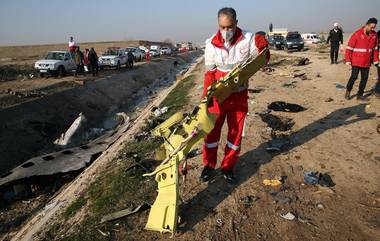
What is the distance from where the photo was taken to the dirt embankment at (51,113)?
9875 millimetres

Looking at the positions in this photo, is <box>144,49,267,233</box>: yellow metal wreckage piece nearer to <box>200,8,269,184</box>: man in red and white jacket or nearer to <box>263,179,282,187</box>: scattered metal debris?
<box>200,8,269,184</box>: man in red and white jacket

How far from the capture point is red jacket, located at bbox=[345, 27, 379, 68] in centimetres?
829

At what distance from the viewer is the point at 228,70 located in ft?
13.9

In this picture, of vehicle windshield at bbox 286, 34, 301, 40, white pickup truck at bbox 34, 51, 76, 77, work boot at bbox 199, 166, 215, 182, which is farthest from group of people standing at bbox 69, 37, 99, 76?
vehicle windshield at bbox 286, 34, 301, 40

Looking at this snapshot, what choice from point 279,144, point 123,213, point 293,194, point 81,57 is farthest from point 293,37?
point 123,213

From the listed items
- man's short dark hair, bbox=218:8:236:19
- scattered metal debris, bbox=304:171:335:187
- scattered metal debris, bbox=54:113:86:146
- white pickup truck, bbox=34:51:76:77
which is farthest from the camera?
white pickup truck, bbox=34:51:76:77

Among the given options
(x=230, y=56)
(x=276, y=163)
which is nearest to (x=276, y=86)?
(x=276, y=163)

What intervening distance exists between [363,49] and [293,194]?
5.67m

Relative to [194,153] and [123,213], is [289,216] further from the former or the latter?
[194,153]

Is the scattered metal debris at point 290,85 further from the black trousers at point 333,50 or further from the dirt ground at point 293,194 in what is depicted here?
the black trousers at point 333,50

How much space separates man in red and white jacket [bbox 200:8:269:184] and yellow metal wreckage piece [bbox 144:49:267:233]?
170 millimetres

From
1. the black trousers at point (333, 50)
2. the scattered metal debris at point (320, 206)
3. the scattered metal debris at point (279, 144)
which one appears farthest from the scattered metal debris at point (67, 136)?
the black trousers at point (333, 50)

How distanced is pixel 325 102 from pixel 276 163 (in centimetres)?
466

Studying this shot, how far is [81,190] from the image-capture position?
5547 millimetres
